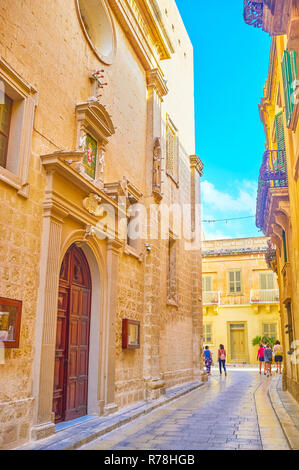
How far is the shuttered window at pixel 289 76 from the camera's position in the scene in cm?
819

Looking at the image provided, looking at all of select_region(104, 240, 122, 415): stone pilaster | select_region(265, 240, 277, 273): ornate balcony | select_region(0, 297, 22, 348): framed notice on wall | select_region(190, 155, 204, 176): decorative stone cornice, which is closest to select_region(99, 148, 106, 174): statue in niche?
select_region(104, 240, 122, 415): stone pilaster

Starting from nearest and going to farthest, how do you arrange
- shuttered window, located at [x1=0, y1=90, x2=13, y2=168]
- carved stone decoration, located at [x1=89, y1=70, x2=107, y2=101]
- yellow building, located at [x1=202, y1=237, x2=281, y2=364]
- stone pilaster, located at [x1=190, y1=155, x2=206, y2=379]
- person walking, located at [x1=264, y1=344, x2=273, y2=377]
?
shuttered window, located at [x1=0, y1=90, x2=13, y2=168] → carved stone decoration, located at [x1=89, y1=70, x2=107, y2=101] → stone pilaster, located at [x1=190, y1=155, x2=206, y2=379] → person walking, located at [x1=264, y1=344, x2=273, y2=377] → yellow building, located at [x1=202, y1=237, x2=281, y2=364]

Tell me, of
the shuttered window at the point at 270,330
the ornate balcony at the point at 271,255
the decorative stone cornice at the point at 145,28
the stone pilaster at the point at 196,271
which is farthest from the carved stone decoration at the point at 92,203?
the shuttered window at the point at 270,330

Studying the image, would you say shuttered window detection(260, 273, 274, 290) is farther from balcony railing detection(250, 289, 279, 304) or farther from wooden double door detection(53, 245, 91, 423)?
wooden double door detection(53, 245, 91, 423)

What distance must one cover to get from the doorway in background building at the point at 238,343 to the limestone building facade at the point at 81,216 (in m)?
17.4

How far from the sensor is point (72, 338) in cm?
799

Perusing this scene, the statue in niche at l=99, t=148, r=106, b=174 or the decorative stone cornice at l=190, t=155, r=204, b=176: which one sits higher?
the decorative stone cornice at l=190, t=155, r=204, b=176

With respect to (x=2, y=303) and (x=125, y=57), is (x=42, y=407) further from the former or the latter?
(x=125, y=57)

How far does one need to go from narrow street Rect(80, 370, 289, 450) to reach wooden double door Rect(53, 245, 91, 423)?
0.97 m

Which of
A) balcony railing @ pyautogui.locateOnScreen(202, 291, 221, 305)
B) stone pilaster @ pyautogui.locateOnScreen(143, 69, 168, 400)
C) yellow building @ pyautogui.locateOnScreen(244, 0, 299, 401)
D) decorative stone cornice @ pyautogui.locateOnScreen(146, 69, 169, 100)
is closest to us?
yellow building @ pyautogui.locateOnScreen(244, 0, 299, 401)

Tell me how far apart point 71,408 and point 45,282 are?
8.43 ft

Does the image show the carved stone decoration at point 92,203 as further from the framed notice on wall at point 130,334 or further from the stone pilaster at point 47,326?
the framed notice on wall at point 130,334

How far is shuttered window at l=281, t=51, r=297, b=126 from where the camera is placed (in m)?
8.19
